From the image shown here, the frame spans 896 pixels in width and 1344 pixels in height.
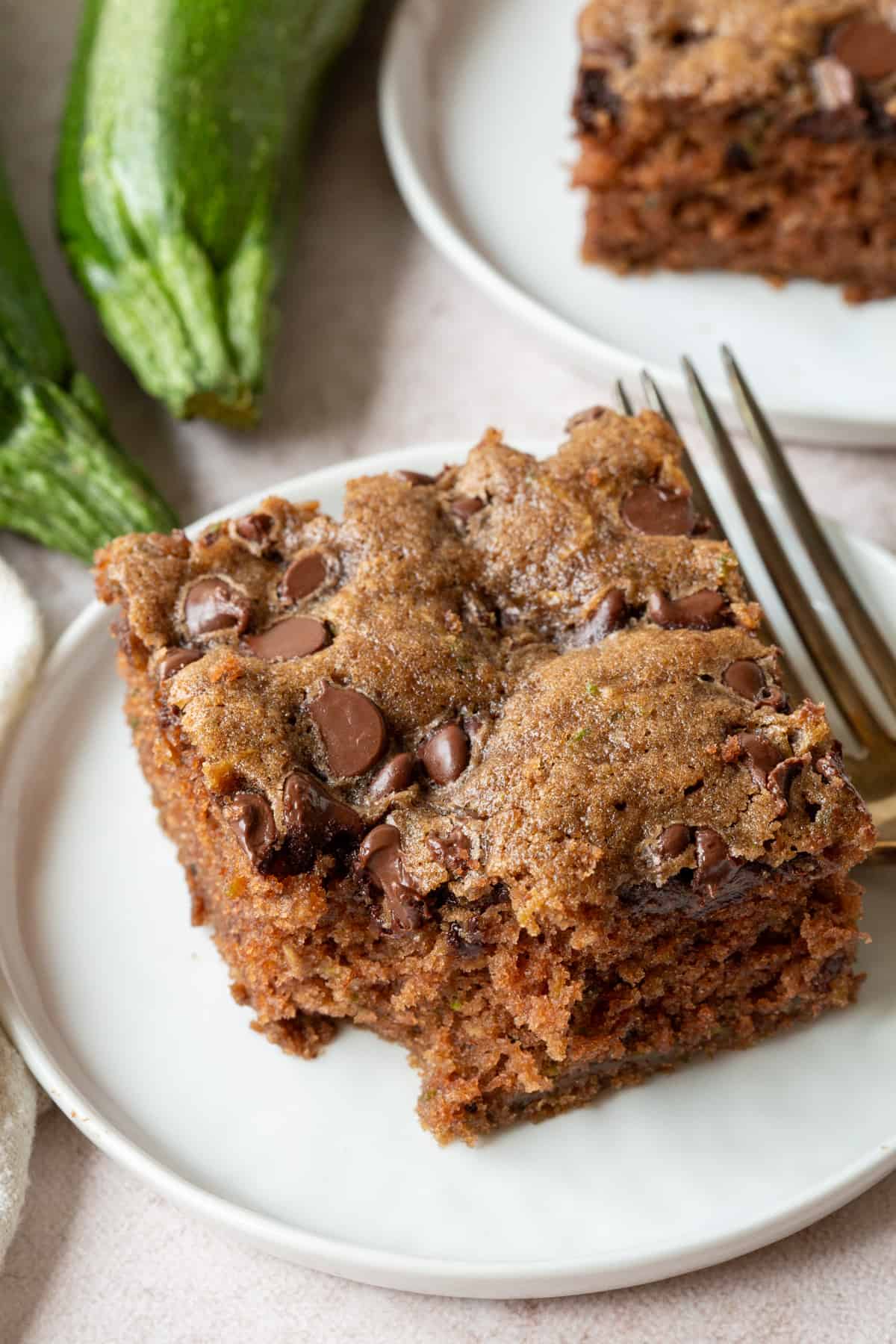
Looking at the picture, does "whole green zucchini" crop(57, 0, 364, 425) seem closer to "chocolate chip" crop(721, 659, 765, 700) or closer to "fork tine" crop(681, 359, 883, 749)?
"fork tine" crop(681, 359, 883, 749)

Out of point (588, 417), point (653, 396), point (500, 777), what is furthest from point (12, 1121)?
point (653, 396)

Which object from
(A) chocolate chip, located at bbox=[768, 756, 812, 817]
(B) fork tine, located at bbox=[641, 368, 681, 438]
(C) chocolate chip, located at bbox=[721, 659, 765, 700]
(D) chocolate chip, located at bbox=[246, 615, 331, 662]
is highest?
(D) chocolate chip, located at bbox=[246, 615, 331, 662]

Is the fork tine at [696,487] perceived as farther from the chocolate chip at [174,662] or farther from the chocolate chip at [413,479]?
the chocolate chip at [174,662]

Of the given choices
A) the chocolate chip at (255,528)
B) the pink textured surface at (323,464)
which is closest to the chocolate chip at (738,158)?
the pink textured surface at (323,464)

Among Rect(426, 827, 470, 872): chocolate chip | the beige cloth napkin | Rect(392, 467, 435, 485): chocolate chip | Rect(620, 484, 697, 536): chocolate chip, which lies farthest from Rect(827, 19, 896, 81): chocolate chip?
the beige cloth napkin

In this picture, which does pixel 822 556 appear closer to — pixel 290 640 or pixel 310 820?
pixel 290 640

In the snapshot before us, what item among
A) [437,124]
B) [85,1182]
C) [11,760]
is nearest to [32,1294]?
[85,1182]

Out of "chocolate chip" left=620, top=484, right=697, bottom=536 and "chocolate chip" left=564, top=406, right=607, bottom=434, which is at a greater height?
"chocolate chip" left=564, top=406, right=607, bottom=434
